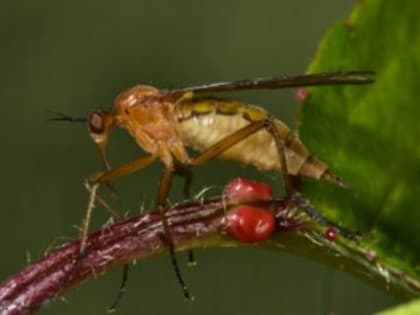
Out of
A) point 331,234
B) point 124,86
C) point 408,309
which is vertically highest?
point 408,309

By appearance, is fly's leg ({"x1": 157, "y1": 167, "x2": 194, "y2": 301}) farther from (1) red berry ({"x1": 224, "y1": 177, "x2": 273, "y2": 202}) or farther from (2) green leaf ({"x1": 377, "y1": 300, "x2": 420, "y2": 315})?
(2) green leaf ({"x1": 377, "y1": 300, "x2": 420, "y2": 315})

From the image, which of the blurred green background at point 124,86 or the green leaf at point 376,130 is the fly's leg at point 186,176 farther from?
the blurred green background at point 124,86

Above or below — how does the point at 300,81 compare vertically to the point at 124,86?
above

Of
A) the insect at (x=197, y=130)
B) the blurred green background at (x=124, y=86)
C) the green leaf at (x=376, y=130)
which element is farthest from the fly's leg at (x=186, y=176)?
the blurred green background at (x=124, y=86)

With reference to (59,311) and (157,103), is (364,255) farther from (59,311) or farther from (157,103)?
(59,311)

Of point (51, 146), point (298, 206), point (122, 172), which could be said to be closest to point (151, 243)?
point (298, 206)

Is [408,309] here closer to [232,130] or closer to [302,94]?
[302,94]

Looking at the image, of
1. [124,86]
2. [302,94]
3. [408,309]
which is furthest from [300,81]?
[124,86]
